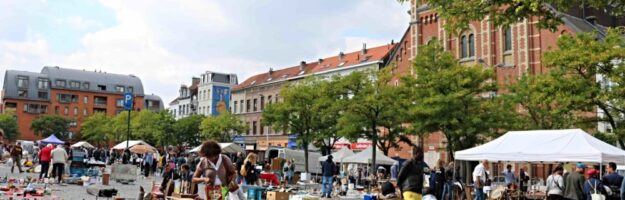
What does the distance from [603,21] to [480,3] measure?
136 feet

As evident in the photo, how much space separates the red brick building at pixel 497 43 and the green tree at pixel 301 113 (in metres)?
6.30

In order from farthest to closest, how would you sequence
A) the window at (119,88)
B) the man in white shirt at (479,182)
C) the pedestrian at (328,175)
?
the window at (119,88)
the pedestrian at (328,175)
the man in white shirt at (479,182)

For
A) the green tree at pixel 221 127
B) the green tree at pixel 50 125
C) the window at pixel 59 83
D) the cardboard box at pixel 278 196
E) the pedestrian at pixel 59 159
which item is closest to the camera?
the cardboard box at pixel 278 196

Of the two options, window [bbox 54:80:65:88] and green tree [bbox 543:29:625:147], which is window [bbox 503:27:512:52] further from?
window [bbox 54:80:65:88]

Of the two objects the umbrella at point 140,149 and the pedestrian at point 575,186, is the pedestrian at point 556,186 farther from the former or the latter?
the umbrella at point 140,149

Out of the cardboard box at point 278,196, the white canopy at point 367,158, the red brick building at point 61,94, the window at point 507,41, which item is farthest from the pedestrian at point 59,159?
the red brick building at point 61,94

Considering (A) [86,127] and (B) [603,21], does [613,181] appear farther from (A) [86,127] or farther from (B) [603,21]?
(A) [86,127]

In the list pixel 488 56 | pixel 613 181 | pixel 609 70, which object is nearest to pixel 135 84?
pixel 488 56

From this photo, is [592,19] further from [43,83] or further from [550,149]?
[43,83]

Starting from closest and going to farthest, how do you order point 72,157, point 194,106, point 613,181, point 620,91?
point 613,181
point 620,91
point 72,157
point 194,106

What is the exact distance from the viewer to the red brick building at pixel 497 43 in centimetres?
3753

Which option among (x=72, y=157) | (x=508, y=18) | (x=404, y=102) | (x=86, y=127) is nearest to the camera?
(x=508, y=18)

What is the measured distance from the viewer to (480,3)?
8547 millimetres

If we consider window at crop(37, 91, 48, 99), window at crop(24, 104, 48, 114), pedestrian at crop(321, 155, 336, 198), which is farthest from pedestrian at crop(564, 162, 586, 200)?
window at crop(37, 91, 48, 99)
